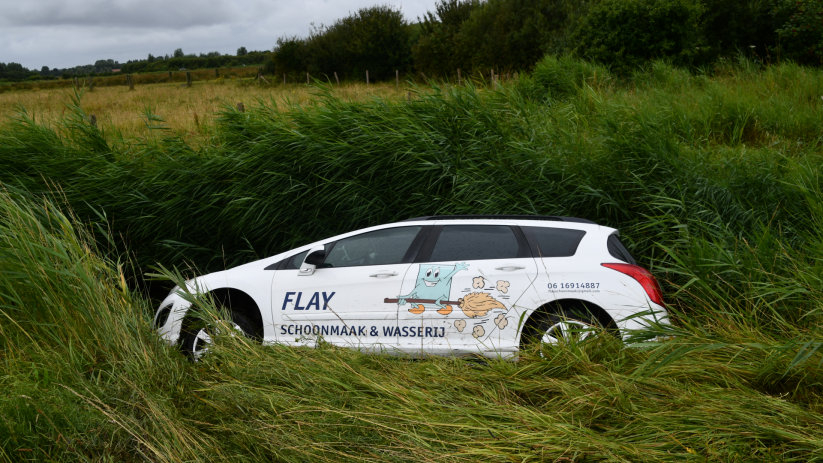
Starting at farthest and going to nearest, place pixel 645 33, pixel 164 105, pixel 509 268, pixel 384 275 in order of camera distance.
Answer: pixel 164 105
pixel 645 33
pixel 384 275
pixel 509 268

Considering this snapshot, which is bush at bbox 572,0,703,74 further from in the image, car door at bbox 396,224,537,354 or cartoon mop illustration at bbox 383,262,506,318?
cartoon mop illustration at bbox 383,262,506,318

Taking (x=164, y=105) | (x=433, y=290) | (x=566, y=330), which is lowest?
(x=433, y=290)

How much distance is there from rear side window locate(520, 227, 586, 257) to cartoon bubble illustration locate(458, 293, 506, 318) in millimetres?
566

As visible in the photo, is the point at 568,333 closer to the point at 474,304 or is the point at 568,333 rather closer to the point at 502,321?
the point at 502,321

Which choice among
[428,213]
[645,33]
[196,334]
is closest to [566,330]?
[196,334]

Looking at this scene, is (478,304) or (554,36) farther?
(554,36)

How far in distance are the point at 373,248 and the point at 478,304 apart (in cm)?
119

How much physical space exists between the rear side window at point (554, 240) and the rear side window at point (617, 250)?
0.78 feet

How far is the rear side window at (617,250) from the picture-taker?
245 inches

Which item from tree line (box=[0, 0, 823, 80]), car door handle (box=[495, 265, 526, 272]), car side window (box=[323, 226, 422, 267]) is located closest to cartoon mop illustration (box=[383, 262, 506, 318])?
Answer: car door handle (box=[495, 265, 526, 272])

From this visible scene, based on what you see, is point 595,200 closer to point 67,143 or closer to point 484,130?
point 484,130

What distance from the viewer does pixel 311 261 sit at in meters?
6.64

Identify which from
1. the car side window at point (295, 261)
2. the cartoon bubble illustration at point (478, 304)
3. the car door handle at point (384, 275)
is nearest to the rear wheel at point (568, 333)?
the cartoon bubble illustration at point (478, 304)

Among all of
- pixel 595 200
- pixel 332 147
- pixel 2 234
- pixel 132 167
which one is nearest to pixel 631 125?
pixel 595 200
